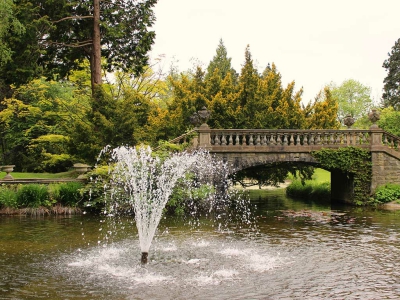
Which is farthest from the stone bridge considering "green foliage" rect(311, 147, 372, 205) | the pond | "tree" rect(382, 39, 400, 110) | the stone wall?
"tree" rect(382, 39, 400, 110)

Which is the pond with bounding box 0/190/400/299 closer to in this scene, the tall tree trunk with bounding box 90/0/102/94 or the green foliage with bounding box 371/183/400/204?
the green foliage with bounding box 371/183/400/204

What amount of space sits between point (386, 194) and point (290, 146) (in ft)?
16.5

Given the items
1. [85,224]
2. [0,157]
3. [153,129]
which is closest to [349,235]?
[85,224]

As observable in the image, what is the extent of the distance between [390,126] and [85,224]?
25.8 metres

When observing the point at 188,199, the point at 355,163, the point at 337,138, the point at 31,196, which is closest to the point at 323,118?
the point at 337,138

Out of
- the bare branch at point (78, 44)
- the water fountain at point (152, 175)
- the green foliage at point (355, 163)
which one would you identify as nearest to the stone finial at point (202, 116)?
the water fountain at point (152, 175)

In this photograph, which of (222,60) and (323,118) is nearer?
(323,118)

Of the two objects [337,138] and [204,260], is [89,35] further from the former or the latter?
[204,260]

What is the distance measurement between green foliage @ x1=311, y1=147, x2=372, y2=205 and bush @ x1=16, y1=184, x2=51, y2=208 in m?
12.1

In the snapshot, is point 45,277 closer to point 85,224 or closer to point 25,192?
point 85,224

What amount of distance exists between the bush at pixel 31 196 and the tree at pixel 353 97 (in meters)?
52.6

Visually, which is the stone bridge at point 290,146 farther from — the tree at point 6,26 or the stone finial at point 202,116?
the tree at point 6,26

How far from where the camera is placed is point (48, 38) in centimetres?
2442

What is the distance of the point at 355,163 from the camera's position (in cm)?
2298
